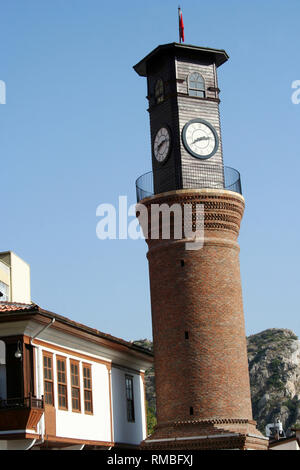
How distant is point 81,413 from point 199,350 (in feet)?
21.6

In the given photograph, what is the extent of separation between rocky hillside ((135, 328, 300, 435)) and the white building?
2785 inches

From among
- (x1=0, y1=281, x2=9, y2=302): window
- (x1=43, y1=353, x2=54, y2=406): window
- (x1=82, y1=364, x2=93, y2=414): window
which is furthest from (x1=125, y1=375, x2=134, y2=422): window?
(x1=0, y1=281, x2=9, y2=302): window

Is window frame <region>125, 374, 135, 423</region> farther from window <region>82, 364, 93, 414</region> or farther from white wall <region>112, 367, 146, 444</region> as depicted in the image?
window <region>82, 364, 93, 414</region>

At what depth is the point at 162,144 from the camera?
124ft

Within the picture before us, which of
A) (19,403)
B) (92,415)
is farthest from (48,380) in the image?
(92,415)

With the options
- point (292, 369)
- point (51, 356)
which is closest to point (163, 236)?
point (51, 356)

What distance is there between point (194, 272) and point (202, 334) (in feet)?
8.91

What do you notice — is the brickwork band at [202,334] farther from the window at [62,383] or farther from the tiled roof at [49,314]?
the window at [62,383]

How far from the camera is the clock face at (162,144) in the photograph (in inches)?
1467

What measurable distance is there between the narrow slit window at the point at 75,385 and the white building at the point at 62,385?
0.04 meters

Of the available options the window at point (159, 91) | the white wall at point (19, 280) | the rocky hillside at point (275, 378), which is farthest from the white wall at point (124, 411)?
the rocky hillside at point (275, 378)

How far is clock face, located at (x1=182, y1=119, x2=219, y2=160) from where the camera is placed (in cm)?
3688

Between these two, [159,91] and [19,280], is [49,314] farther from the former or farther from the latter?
[19,280]

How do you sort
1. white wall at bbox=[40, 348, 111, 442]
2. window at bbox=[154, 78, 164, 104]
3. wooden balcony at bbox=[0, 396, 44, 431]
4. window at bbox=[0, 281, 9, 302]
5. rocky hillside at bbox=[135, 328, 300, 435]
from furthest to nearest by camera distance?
rocky hillside at bbox=[135, 328, 300, 435], window at bbox=[0, 281, 9, 302], window at bbox=[154, 78, 164, 104], white wall at bbox=[40, 348, 111, 442], wooden balcony at bbox=[0, 396, 44, 431]
